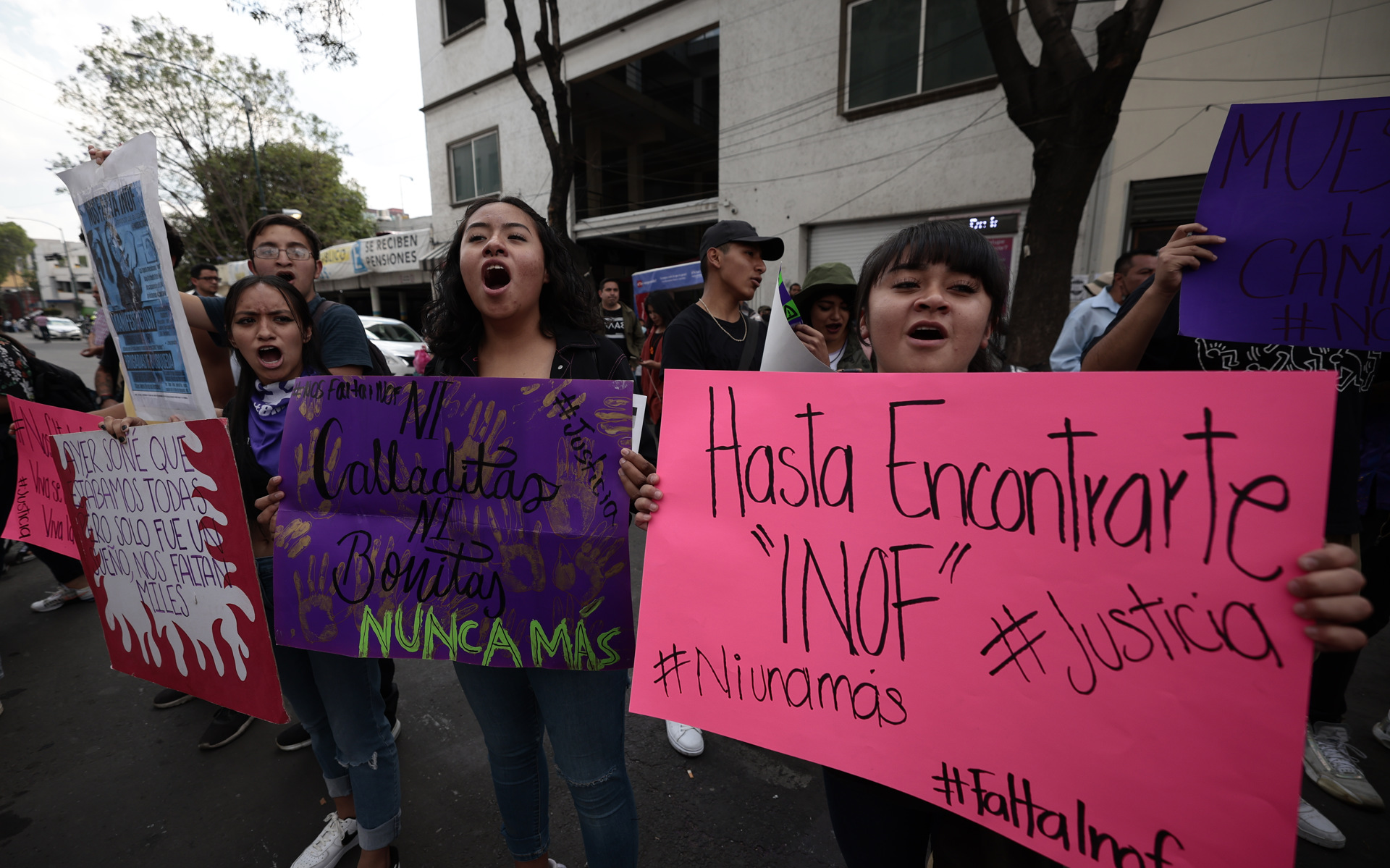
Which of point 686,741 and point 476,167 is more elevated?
point 476,167

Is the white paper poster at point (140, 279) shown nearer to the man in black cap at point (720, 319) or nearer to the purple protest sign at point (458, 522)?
the purple protest sign at point (458, 522)

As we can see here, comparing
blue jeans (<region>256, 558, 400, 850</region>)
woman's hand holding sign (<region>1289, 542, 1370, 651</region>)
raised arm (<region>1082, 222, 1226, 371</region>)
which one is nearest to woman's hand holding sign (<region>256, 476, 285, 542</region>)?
blue jeans (<region>256, 558, 400, 850</region>)

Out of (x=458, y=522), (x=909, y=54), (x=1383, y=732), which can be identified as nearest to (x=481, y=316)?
(x=458, y=522)

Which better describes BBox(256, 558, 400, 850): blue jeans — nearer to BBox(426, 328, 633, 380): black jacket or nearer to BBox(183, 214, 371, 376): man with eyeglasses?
BBox(183, 214, 371, 376): man with eyeglasses

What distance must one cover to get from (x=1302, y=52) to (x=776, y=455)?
9482 mm

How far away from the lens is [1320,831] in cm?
177

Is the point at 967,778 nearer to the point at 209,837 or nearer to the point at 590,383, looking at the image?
the point at 590,383

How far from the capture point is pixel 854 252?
9969mm

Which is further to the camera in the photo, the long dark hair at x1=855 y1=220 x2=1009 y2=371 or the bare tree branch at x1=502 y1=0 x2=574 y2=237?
the bare tree branch at x1=502 y1=0 x2=574 y2=237

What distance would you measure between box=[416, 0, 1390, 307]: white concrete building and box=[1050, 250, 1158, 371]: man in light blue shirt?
17.3ft

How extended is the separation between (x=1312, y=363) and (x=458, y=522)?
6.99 ft

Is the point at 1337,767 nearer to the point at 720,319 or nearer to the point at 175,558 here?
the point at 720,319

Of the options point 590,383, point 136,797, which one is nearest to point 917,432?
point 590,383

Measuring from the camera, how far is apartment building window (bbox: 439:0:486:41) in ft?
51.8
